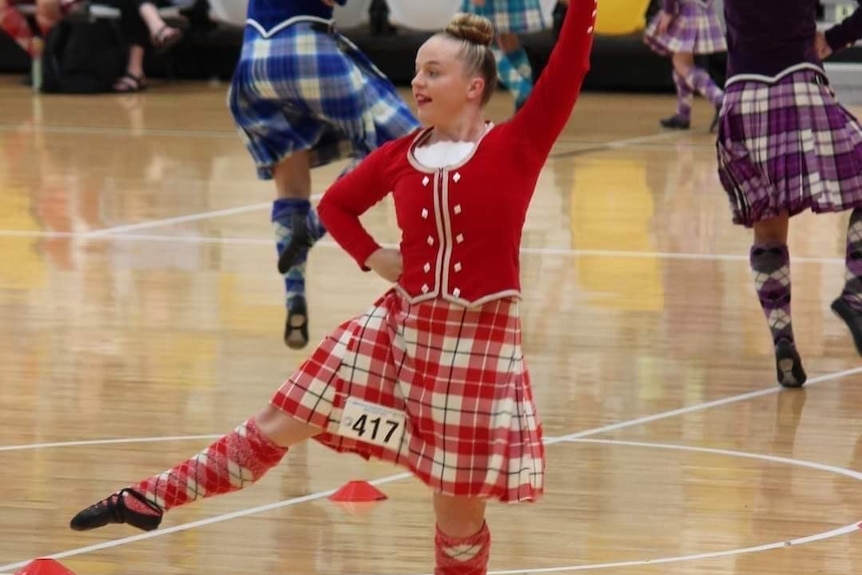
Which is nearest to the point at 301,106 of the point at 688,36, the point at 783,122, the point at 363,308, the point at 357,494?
the point at 363,308

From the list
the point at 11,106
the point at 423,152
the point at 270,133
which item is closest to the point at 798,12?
the point at 270,133

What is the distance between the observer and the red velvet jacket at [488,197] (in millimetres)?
3029

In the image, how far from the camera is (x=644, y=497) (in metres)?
4.09

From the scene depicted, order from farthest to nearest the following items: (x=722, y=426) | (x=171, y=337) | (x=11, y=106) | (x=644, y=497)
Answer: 1. (x=11, y=106)
2. (x=171, y=337)
3. (x=722, y=426)
4. (x=644, y=497)

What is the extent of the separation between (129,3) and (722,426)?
9.18 meters

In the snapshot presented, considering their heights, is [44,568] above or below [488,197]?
below

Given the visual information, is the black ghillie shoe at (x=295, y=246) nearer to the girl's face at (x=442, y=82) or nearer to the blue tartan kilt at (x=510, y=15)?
the girl's face at (x=442, y=82)

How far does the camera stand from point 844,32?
16.6 feet

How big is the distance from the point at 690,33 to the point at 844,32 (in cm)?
550

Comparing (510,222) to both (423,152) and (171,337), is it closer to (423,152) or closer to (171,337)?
(423,152)

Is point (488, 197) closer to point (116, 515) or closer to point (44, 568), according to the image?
point (116, 515)

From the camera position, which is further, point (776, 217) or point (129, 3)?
point (129, 3)

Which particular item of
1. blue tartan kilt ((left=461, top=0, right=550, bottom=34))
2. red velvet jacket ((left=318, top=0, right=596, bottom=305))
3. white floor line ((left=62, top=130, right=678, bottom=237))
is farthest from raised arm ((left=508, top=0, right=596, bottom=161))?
blue tartan kilt ((left=461, top=0, right=550, bottom=34))

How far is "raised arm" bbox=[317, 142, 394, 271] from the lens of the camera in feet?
10.5
